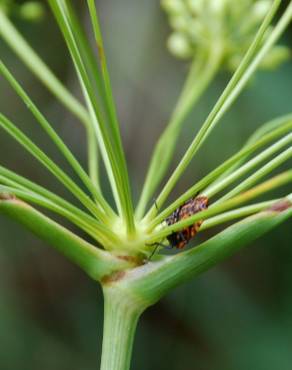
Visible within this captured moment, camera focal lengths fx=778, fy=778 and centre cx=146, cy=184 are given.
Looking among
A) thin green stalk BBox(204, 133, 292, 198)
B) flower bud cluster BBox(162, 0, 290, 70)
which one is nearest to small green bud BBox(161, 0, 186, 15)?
flower bud cluster BBox(162, 0, 290, 70)

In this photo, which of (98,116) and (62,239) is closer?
(98,116)

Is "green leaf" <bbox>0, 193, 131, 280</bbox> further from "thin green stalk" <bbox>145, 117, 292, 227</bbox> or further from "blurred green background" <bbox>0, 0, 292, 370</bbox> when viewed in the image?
"blurred green background" <bbox>0, 0, 292, 370</bbox>

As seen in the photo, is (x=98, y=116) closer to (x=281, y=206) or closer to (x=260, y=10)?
(x=281, y=206)

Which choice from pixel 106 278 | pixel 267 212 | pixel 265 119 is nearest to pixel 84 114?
pixel 106 278

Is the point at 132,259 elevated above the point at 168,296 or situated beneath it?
elevated above

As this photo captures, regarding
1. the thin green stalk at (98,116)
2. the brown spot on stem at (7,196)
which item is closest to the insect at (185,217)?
the thin green stalk at (98,116)

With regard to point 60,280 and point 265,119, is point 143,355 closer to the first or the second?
point 60,280

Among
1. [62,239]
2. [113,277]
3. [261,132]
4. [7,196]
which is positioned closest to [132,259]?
[113,277]

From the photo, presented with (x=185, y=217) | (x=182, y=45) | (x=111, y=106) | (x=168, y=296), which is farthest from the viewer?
(x=168, y=296)
